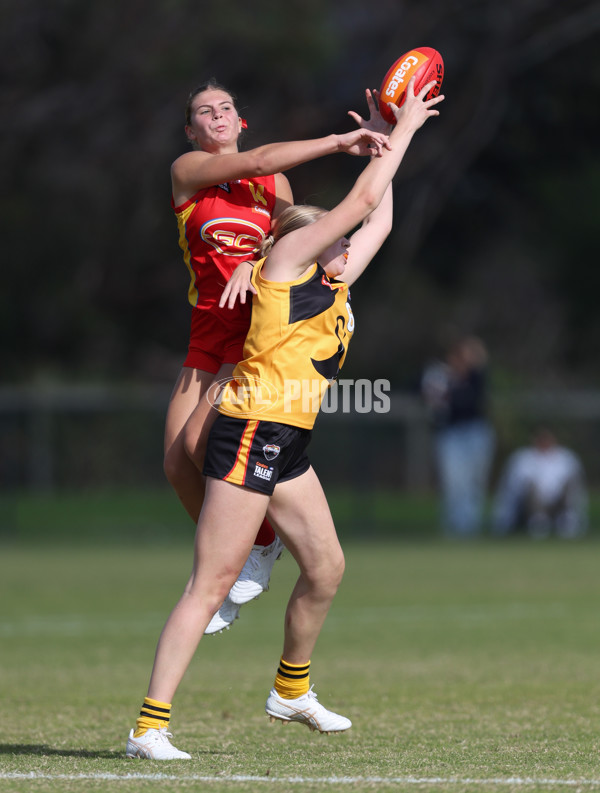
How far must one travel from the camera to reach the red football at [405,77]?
5.50m

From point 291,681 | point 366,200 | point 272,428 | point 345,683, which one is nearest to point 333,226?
point 366,200

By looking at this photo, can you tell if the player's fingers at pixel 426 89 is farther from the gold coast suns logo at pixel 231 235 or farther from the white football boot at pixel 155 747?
the white football boot at pixel 155 747

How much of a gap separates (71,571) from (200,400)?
10.5m

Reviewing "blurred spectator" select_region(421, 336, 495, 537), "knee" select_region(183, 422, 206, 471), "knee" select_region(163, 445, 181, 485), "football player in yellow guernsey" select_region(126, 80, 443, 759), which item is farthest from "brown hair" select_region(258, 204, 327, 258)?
"blurred spectator" select_region(421, 336, 495, 537)

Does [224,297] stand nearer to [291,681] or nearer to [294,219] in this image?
[294,219]

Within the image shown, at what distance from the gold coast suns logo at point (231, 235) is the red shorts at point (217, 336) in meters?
0.25

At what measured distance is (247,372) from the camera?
5.10 meters

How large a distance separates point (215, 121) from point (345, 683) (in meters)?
3.40

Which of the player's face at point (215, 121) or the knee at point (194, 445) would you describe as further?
the player's face at point (215, 121)

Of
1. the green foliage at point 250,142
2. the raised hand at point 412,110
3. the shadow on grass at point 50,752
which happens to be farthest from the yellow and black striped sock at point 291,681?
the green foliage at point 250,142

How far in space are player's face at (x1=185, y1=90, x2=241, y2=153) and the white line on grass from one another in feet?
8.45

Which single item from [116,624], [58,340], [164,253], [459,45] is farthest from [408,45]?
[116,624]

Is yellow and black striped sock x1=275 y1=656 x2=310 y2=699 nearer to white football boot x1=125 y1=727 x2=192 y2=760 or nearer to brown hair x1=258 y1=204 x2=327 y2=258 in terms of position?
white football boot x1=125 y1=727 x2=192 y2=760

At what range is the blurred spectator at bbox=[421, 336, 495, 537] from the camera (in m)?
20.0
